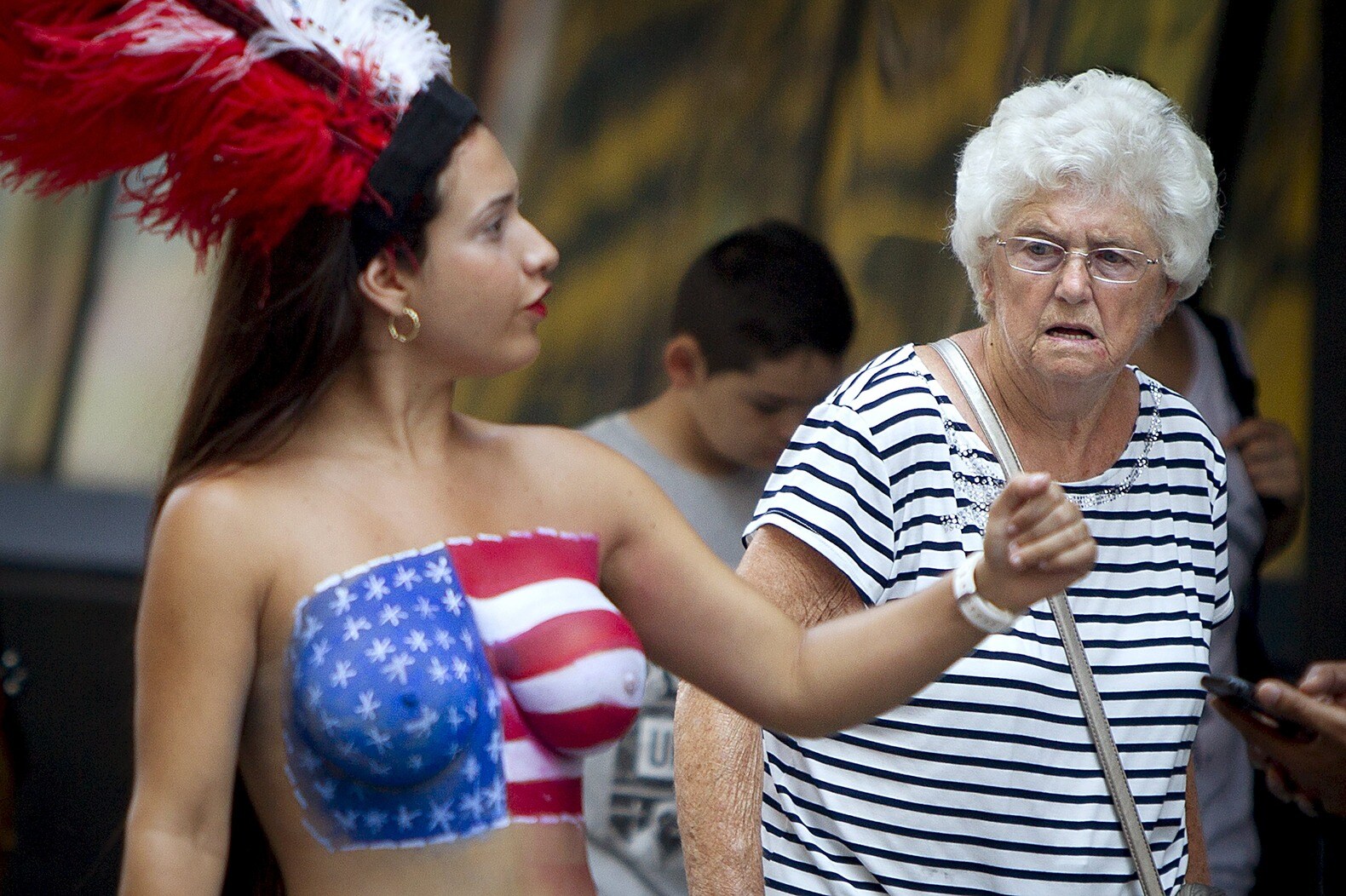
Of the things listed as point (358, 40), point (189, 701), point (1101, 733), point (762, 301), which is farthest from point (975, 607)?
point (762, 301)

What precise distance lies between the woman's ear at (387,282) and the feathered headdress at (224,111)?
0.02m

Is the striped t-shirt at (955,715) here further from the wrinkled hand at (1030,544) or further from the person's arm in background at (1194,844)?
the wrinkled hand at (1030,544)

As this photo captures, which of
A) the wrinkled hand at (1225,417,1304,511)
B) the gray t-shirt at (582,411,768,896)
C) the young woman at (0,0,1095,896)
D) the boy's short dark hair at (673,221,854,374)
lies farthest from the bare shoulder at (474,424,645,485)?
the wrinkled hand at (1225,417,1304,511)

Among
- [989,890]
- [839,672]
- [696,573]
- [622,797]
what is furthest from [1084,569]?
[622,797]

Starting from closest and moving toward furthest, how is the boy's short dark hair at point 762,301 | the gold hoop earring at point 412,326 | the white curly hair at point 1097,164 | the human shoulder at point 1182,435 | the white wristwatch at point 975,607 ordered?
the white wristwatch at point 975,607
the gold hoop earring at point 412,326
the white curly hair at point 1097,164
the human shoulder at point 1182,435
the boy's short dark hair at point 762,301

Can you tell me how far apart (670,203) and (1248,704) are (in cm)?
277

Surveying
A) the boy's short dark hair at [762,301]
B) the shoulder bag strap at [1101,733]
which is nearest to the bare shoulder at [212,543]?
the shoulder bag strap at [1101,733]

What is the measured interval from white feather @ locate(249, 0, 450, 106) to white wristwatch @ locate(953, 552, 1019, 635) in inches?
32.3

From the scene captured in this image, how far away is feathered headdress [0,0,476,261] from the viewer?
166cm

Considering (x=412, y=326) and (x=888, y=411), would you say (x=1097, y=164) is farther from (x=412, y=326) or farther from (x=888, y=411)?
(x=412, y=326)

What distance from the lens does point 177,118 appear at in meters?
1.69

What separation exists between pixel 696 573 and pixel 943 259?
2.59 m

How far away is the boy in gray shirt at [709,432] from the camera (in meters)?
3.25

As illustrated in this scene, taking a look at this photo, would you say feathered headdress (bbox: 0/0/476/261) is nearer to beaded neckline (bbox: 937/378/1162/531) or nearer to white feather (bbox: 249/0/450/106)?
white feather (bbox: 249/0/450/106)
